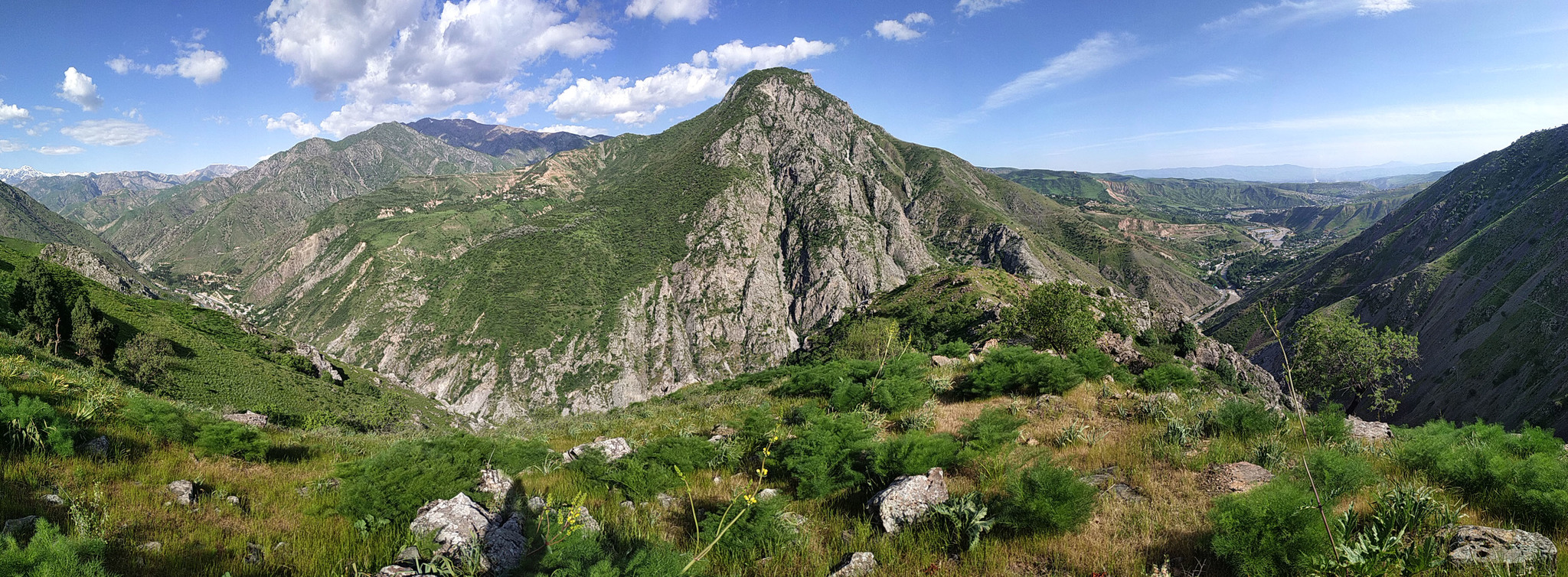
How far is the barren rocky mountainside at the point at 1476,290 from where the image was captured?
59719mm

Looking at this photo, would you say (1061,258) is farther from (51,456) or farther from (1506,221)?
(51,456)

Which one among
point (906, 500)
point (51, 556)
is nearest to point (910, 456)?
point (906, 500)

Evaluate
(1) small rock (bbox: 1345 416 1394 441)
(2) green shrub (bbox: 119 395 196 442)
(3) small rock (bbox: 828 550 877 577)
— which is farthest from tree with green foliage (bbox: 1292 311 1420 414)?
(2) green shrub (bbox: 119 395 196 442)

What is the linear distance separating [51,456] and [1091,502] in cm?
1185

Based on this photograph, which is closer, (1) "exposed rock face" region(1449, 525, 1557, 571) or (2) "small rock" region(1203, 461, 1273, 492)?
(1) "exposed rock face" region(1449, 525, 1557, 571)

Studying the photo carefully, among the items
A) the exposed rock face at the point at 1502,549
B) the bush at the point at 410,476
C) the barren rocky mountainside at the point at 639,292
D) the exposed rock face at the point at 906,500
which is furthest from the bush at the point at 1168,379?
the barren rocky mountainside at the point at 639,292

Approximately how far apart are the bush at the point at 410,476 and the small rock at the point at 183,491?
1.39m

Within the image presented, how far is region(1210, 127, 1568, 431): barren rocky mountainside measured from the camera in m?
59.7

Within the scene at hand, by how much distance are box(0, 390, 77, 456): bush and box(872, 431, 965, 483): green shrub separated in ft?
32.2

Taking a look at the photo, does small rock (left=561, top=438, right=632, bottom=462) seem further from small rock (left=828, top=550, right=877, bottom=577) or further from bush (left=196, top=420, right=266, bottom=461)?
small rock (left=828, top=550, right=877, bottom=577)

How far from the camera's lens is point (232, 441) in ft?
26.4

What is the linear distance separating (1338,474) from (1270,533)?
2.26m

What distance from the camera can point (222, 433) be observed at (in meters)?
8.02

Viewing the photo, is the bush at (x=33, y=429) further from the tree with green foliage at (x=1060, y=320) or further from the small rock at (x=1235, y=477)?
the tree with green foliage at (x=1060, y=320)
